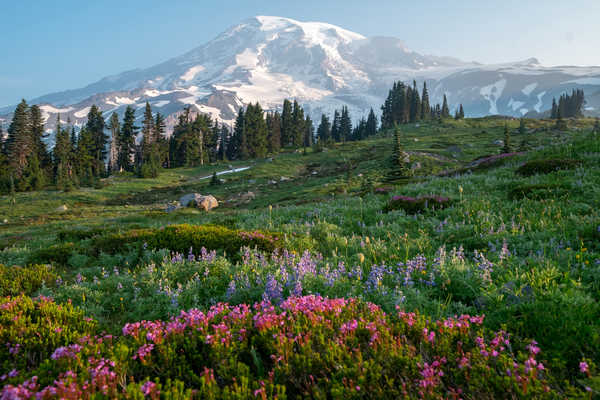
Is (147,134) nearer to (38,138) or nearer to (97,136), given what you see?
(97,136)

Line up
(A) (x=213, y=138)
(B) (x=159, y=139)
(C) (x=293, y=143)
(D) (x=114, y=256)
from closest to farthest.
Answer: (D) (x=114, y=256), (B) (x=159, y=139), (A) (x=213, y=138), (C) (x=293, y=143)

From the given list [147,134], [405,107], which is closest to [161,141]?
[147,134]

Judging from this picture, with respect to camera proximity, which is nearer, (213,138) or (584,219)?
(584,219)

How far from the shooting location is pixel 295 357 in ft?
8.55

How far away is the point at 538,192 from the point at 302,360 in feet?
30.5

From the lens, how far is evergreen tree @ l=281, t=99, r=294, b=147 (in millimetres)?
129125

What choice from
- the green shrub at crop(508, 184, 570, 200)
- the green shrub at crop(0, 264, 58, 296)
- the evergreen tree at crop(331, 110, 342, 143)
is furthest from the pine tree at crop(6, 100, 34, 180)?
the evergreen tree at crop(331, 110, 342, 143)

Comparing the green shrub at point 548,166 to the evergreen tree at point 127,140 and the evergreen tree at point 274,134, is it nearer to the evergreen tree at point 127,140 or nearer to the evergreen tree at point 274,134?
the evergreen tree at point 127,140

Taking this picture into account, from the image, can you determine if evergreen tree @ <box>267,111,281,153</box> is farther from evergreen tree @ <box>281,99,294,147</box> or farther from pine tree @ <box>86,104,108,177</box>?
pine tree @ <box>86,104,108,177</box>

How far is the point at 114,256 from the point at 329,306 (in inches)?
244

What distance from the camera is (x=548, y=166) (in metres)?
11.5

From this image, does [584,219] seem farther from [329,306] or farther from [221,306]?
[221,306]

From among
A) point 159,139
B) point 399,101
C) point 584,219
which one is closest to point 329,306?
point 584,219

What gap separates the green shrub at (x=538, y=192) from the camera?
8.41 meters
